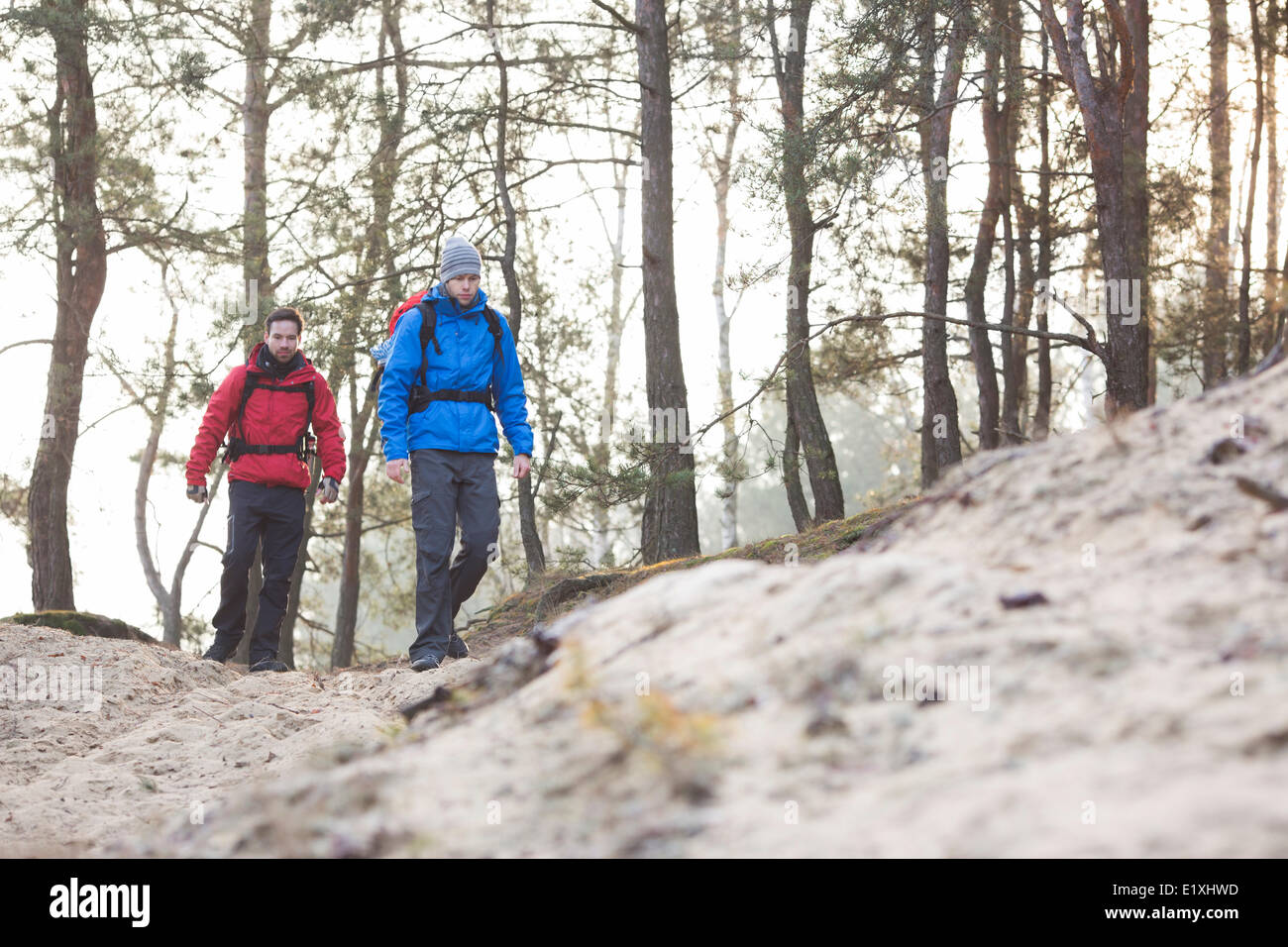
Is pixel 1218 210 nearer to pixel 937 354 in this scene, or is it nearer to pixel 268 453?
pixel 937 354

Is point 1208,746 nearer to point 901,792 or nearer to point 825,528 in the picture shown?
point 901,792

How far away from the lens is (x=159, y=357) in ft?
48.3

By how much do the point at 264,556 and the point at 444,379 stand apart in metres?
2.39

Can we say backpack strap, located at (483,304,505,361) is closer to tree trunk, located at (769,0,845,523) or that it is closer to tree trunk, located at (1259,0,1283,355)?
tree trunk, located at (769,0,845,523)

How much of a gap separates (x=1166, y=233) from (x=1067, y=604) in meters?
15.0

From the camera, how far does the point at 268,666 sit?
26.2 ft

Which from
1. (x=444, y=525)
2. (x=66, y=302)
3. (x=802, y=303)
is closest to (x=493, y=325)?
(x=444, y=525)

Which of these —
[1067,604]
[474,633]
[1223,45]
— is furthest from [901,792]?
[1223,45]

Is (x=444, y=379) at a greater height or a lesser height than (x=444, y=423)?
greater

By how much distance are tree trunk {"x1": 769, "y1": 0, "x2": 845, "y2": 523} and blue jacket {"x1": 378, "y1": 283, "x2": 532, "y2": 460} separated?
3.73 metres

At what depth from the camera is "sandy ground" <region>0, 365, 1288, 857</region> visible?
6.37ft

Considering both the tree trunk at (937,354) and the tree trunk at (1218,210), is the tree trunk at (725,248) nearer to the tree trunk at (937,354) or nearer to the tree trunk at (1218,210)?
the tree trunk at (937,354)

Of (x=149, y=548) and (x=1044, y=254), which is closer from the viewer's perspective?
(x=1044, y=254)

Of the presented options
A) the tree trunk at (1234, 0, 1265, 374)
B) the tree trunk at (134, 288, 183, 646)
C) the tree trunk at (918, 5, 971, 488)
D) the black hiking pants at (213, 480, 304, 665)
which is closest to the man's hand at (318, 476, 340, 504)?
the black hiking pants at (213, 480, 304, 665)
